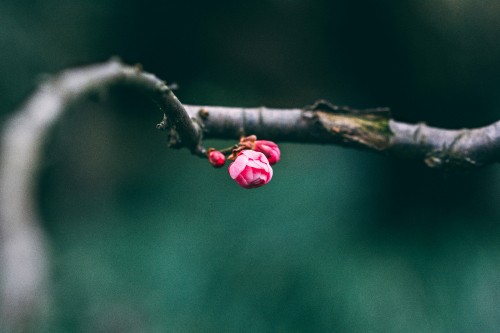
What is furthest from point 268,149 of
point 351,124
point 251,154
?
point 351,124

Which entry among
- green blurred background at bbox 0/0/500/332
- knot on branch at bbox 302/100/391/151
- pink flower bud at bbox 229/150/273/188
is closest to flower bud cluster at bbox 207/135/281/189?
pink flower bud at bbox 229/150/273/188

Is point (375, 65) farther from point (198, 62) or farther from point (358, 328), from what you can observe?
point (358, 328)

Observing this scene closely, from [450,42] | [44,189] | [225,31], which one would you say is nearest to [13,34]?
[44,189]

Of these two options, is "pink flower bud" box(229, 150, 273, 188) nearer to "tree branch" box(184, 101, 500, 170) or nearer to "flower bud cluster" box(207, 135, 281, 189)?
"flower bud cluster" box(207, 135, 281, 189)

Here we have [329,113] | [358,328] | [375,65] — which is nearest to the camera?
[329,113]

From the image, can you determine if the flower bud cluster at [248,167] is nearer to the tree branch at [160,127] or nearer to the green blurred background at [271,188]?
the tree branch at [160,127]

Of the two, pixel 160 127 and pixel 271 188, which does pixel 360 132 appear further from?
pixel 271 188
